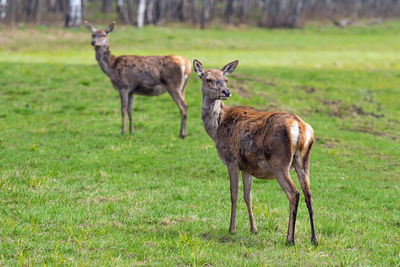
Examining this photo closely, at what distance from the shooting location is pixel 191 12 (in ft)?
177

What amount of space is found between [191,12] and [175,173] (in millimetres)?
45079

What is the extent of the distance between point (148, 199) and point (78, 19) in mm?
30817

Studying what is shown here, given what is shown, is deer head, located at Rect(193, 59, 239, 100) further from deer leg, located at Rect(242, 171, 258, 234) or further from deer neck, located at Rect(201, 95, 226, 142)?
deer leg, located at Rect(242, 171, 258, 234)

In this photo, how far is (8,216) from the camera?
711 cm

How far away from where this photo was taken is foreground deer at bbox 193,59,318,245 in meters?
6.09

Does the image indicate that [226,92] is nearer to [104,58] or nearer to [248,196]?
[248,196]

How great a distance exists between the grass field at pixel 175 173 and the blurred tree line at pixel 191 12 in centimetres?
1836

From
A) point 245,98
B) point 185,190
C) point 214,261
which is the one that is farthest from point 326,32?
point 214,261

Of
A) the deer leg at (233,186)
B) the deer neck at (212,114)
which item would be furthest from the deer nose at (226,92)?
the deer leg at (233,186)

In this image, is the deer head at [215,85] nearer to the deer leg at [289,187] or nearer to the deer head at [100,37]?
the deer leg at [289,187]

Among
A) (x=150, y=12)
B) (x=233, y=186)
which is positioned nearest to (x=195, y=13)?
(x=150, y=12)

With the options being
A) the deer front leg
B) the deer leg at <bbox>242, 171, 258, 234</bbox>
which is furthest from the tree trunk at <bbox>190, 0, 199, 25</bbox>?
the deer front leg

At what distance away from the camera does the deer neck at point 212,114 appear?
7543 millimetres

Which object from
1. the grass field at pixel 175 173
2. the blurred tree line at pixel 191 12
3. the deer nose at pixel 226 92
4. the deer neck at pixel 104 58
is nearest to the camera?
the grass field at pixel 175 173
